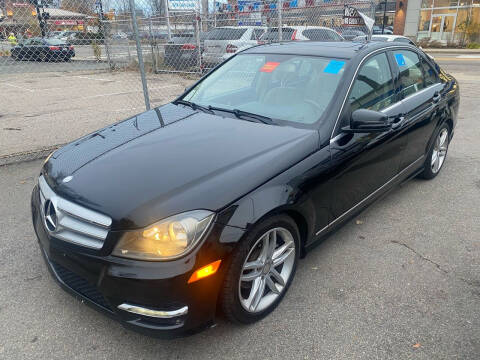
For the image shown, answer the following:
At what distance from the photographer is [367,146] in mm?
3055

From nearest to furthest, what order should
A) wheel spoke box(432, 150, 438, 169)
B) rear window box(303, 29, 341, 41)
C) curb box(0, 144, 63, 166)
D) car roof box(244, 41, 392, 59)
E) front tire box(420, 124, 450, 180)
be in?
car roof box(244, 41, 392, 59), front tire box(420, 124, 450, 180), wheel spoke box(432, 150, 438, 169), curb box(0, 144, 63, 166), rear window box(303, 29, 341, 41)

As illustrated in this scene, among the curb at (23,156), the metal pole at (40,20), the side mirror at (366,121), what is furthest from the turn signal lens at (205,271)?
the metal pole at (40,20)

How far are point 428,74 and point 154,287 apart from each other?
3.90 m

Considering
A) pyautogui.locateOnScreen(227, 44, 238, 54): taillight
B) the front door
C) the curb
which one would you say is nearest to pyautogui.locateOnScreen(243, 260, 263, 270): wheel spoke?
the front door

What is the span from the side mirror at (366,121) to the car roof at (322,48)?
0.65 metres

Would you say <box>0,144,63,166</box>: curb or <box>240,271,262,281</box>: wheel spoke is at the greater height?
<box>240,271,262,281</box>: wheel spoke

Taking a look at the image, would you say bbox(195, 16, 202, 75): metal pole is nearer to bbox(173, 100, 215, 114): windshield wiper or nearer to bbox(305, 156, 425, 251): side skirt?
bbox(173, 100, 215, 114): windshield wiper

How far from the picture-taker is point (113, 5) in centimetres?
971

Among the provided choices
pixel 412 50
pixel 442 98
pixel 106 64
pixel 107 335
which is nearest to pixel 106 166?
pixel 107 335

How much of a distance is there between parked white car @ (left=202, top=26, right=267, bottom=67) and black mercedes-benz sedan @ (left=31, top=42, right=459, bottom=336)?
8.15 m

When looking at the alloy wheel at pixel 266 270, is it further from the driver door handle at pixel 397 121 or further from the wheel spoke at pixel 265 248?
the driver door handle at pixel 397 121

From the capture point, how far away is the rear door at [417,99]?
3688 millimetres

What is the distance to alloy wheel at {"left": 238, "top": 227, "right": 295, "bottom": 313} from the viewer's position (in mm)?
2350

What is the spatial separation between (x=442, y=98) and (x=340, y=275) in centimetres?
264
